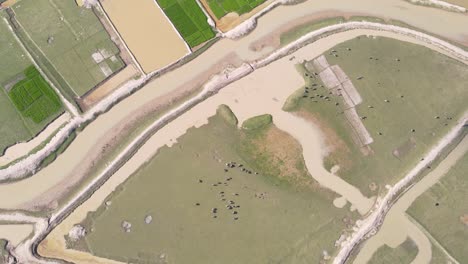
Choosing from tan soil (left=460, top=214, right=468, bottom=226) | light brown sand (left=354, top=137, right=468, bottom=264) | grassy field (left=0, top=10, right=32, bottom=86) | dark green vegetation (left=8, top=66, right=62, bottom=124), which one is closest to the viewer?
light brown sand (left=354, top=137, right=468, bottom=264)

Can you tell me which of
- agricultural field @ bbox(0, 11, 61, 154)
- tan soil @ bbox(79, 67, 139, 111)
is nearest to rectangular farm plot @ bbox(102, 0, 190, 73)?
tan soil @ bbox(79, 67, 139, 111)

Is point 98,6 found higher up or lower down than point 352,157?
higher up

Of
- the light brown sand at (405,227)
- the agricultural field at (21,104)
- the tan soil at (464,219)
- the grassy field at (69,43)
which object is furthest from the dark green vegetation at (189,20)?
the tan soil at (464,219)

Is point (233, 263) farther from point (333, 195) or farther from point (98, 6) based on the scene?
point (98, 6)

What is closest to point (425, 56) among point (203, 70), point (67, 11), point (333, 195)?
point (333, 195)

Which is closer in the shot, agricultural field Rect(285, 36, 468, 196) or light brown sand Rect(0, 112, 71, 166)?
light brown sand Rect(0, 112, 71, 166)

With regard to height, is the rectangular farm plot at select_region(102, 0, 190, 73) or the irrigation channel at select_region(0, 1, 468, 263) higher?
the rectangular farm plot at select_region(102, 0, 190, 73)

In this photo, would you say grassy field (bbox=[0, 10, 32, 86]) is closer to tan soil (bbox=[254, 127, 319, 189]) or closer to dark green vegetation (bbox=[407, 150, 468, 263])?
tan soil (bbox=[254, 127, 319, 189])

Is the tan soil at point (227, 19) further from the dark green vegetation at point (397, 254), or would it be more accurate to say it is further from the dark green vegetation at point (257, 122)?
the dark green vegetation at point (397, 254)
